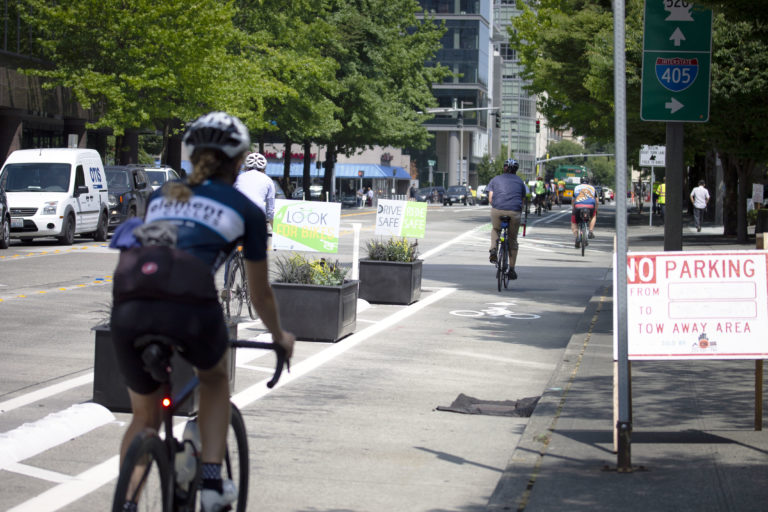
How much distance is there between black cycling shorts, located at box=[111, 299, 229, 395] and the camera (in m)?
3.85

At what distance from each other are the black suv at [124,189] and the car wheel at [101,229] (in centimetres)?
99

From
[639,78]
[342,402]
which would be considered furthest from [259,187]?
[639,78]

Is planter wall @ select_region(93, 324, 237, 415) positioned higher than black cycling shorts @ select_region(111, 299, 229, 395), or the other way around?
black cycling shorts @ select_region(111, 299, 229, 395)

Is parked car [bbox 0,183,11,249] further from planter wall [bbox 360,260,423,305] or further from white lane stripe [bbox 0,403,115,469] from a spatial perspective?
white lane stripe [bbox 0,403,115,469]

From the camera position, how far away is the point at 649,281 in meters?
6.97

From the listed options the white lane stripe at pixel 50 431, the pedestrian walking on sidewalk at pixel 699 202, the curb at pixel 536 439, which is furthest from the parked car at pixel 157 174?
the white lane stripe at pixel 50 431

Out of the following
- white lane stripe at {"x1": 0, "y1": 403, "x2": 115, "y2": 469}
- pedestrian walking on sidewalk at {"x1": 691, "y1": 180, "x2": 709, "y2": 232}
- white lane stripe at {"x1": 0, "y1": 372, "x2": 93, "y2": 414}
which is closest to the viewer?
white lane stripe at {"x1": 0, "y1": 403, "x2": 115, "y2": 469}

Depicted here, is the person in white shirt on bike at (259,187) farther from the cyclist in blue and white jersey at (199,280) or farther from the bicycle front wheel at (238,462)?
the cyclist in blue and white jersey at (199,280)

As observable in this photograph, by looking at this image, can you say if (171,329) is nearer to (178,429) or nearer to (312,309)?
(178,429)

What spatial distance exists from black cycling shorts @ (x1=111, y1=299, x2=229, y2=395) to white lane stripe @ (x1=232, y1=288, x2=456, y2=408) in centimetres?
439

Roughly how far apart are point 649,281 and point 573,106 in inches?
1706

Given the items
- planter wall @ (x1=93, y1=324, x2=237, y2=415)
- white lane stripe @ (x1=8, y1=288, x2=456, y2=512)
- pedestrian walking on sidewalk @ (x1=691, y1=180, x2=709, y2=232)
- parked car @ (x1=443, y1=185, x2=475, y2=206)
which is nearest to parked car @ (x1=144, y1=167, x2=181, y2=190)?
pedestrian walking on sidewalk @ (x1=691, y1=180, x2=709, y2=232)

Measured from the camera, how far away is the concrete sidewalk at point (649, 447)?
5742mm

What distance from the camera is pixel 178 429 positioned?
7.24 meters
